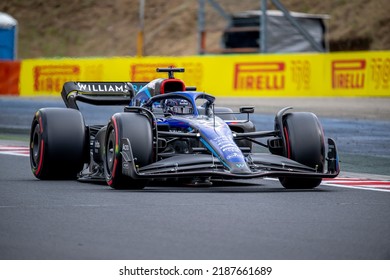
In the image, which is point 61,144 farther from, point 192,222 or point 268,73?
point 268,73

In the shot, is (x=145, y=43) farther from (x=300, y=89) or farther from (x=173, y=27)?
(x=300, y=89)

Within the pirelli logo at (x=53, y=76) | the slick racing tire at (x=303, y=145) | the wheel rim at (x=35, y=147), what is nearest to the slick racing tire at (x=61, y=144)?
the wheel rim at (x=35, y=147)

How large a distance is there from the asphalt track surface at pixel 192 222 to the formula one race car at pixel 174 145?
0.24 metres

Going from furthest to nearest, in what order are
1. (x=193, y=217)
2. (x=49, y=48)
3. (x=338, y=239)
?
Answer: (x=49, y=48) < (x=193, y=217) < (x=338, y=239)

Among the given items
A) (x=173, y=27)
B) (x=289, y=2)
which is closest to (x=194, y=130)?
(x=289, y=2)

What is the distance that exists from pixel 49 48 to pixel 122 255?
218 feet

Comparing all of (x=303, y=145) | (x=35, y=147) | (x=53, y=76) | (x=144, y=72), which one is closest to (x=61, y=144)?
(x=35, y=147)

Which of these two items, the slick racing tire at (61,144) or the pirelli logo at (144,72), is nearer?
the slick racing tire at (61,144)

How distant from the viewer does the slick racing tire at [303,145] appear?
1262 centimetres

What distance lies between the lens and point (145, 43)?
67500mm

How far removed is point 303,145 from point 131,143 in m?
1.94

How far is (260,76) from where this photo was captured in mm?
31016

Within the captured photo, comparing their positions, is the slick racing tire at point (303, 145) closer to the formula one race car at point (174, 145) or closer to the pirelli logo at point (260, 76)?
the formula one race car at point (174, 145)
